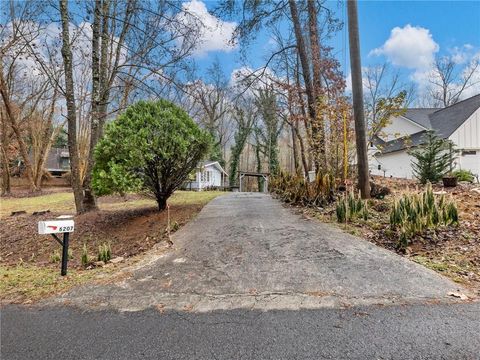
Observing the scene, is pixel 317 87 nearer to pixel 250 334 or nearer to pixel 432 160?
pixel 432 160

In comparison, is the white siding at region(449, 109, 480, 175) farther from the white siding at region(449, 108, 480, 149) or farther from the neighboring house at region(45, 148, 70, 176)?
the neighboring house at region(45, 148, 70, 176)

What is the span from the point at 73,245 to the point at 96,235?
576 millimetres

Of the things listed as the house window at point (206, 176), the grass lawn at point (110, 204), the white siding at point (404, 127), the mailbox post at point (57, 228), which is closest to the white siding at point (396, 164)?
the white siding at point (404, 127)

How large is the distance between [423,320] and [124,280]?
3.18 meters

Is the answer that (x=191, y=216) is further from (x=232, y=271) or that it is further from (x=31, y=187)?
(x=31, y=187)

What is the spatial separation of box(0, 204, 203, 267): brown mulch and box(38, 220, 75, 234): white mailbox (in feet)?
3.64

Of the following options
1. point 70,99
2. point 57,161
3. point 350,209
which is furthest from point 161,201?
point 57,161

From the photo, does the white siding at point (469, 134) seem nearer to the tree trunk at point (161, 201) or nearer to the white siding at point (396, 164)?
the white siding at point (396, 164)

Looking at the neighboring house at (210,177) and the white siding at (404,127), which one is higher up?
the white siding at (404,127)

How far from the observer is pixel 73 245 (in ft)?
20.7

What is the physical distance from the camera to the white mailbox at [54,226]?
12.2ft

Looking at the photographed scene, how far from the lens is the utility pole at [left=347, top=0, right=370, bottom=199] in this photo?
23.1ft

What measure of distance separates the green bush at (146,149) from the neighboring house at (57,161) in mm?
34661

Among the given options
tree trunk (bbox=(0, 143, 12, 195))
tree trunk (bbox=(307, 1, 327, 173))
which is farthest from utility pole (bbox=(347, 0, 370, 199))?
tree trunk (bbox=(0, 143, 12, 195))
